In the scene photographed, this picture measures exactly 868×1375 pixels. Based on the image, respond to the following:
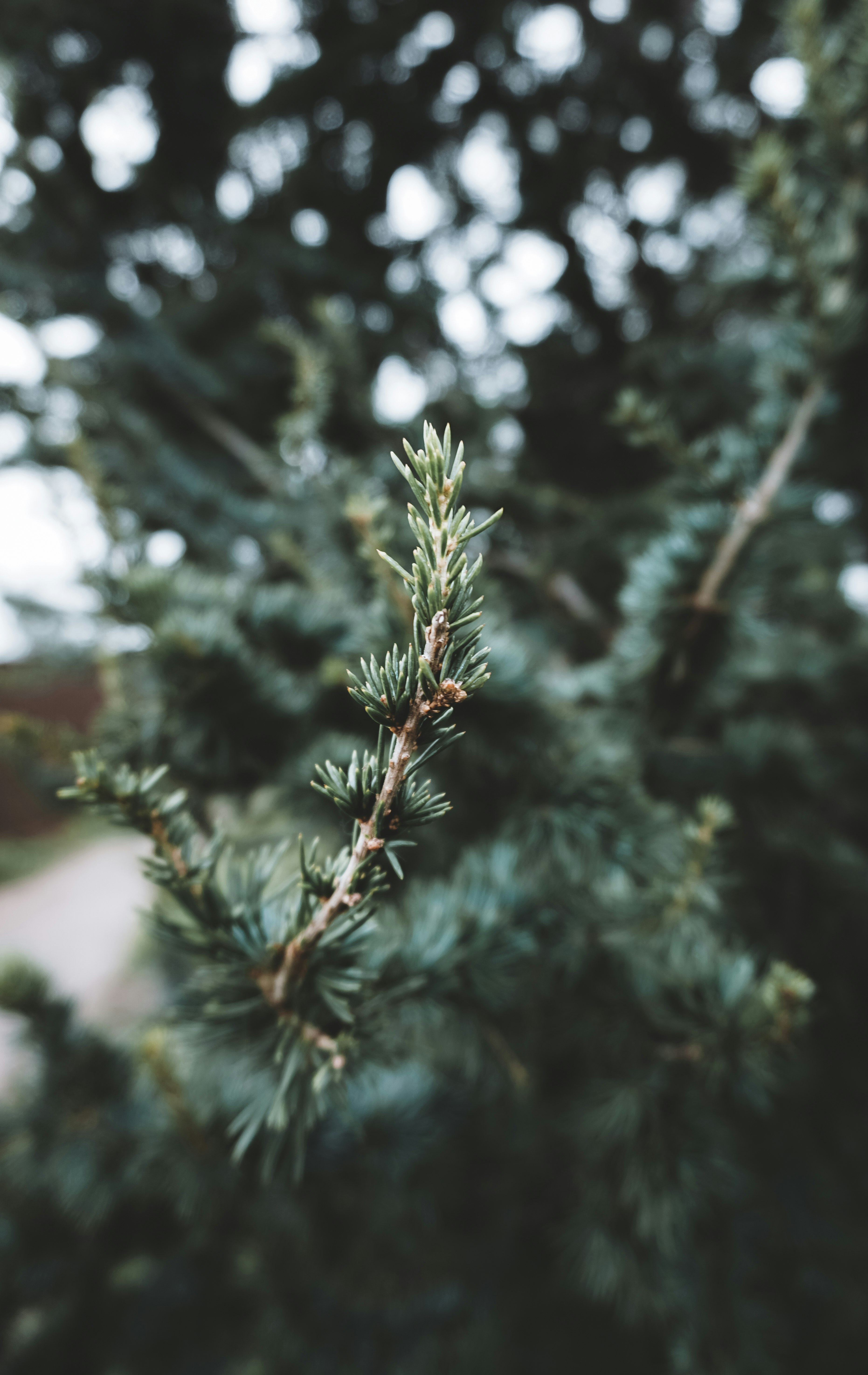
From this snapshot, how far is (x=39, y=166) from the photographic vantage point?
100 cm

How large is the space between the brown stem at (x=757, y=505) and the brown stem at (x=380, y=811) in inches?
14.5

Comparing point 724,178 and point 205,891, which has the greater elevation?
point 724,178

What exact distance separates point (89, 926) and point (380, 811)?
4.76 meters

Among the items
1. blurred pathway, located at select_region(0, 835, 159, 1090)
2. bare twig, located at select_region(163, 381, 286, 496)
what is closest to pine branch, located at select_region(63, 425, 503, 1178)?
bare twig, located at select_region(163, 381, 286, 496)

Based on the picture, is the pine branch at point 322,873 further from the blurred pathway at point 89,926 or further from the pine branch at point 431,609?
the blurred pathway at point 89,926

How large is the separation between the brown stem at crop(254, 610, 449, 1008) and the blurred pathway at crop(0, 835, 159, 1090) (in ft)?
6.78

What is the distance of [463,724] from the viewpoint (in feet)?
1.63

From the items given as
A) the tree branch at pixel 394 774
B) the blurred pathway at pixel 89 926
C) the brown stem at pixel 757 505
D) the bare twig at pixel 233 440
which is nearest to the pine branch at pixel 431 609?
the tree branch at pixel 394 774

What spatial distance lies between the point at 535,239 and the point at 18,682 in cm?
136

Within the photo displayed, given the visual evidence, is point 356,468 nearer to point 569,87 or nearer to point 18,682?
point 18,682

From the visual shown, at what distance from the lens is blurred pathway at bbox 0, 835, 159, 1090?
2.98 m

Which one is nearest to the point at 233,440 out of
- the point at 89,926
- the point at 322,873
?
the point at 322,873

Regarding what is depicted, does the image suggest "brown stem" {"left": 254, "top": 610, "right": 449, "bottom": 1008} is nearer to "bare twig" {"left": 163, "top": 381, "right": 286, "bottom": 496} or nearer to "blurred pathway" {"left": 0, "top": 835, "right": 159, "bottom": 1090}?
"bare twig" {"left": 163, "top": 381, "right": 286, "bottom": 496}

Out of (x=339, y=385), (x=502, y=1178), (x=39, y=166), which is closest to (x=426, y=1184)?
(x=502, y=1178)
